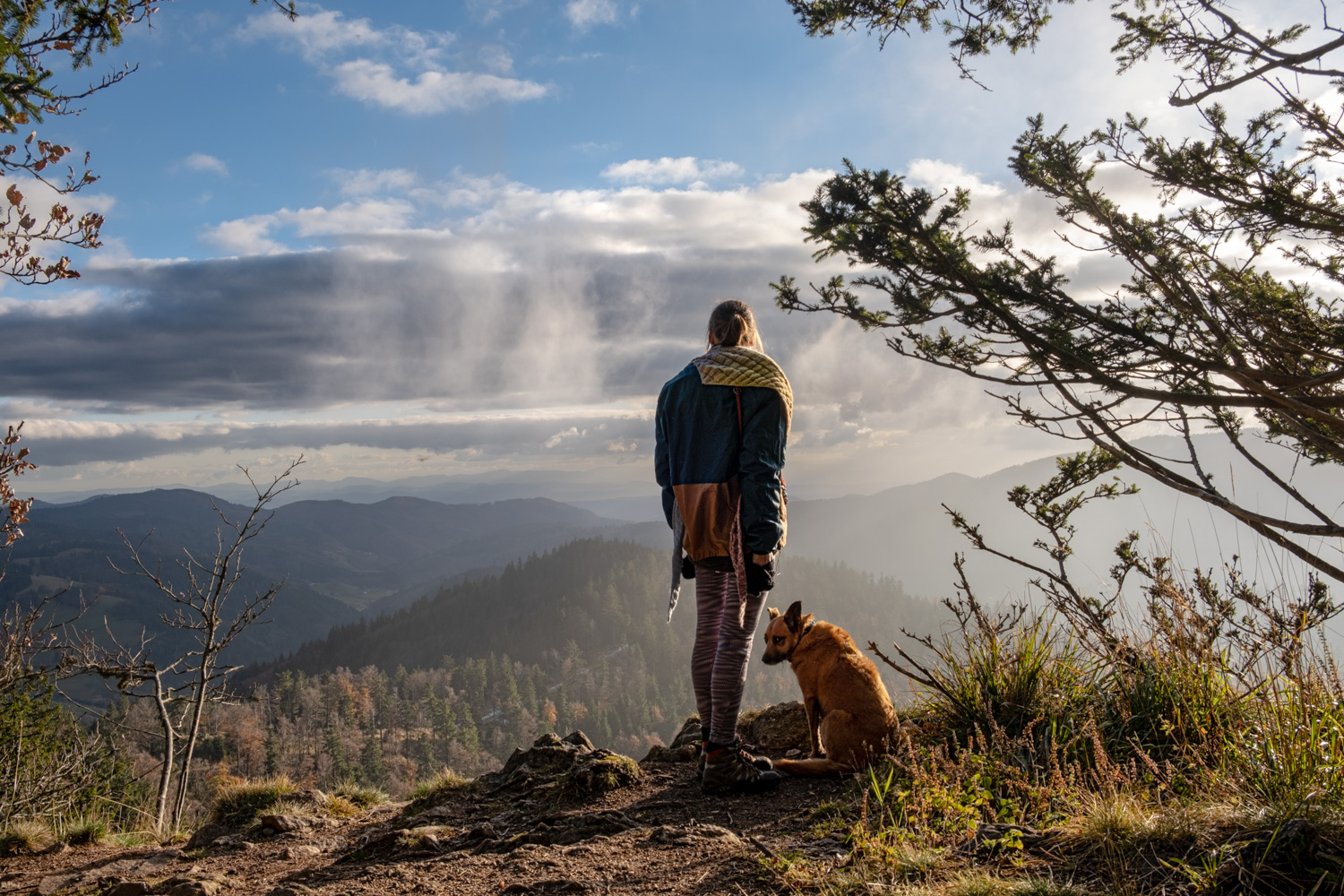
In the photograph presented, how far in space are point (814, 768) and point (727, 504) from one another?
63.0 inches

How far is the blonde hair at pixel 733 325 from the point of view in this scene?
Answer: 160 inches

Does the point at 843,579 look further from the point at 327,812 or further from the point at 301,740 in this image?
the point at 327,812

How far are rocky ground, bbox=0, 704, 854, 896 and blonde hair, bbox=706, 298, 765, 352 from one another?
2.50 meters

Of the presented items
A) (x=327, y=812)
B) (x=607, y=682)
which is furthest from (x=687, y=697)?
(x=327, y=812)

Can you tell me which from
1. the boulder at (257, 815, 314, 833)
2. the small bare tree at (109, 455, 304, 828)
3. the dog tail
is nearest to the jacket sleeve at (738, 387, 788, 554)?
the dog tail

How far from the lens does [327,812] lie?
5.11 m

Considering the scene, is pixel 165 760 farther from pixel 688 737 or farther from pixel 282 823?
pixel 688 737

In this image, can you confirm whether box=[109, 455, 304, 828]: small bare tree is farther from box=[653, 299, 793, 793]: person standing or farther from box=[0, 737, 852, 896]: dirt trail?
box=[653, 299, 793, 793]: person standing

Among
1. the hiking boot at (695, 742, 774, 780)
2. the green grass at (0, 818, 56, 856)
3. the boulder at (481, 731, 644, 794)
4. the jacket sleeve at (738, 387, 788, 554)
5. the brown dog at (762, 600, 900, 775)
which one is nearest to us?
the jacket sleeve at (738, 387, 788, 554)

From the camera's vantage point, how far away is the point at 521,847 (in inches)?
131

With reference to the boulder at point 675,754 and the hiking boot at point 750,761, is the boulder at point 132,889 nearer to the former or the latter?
the hiking boot at point 750,761

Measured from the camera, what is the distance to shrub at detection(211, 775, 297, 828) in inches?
203

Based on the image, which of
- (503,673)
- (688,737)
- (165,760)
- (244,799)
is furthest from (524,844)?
(503,673)

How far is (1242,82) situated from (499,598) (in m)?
155
